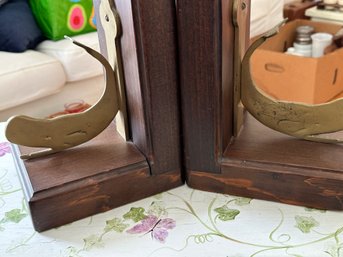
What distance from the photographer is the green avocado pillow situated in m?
1.88

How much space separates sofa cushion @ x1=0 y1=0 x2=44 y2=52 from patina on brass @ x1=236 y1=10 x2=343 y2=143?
1415mm

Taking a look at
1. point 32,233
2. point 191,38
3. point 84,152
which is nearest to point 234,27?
point 191,38

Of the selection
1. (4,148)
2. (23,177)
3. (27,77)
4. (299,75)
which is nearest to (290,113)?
(23,177)

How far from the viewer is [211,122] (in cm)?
63

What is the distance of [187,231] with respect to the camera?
60 centimetres

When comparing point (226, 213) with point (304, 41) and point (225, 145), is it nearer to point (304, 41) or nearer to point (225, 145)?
point (225, 145)

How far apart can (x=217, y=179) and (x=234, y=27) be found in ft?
0.70

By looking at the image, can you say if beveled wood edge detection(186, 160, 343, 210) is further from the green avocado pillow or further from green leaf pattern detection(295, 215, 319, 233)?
the green avocado pillow

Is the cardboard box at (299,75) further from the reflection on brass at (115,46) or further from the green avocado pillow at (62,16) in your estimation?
the reflection on brass at (115,46)

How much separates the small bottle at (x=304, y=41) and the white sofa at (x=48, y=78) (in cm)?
88

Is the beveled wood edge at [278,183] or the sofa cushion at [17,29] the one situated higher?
the beveled wood edge at [278,183]

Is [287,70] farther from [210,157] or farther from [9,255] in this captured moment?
[9,255]

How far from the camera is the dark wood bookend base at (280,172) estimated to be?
0.61 m

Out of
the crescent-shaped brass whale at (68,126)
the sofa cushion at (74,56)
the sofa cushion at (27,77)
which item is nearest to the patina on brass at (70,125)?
the crescent-shaped brass whale at (68,126)
